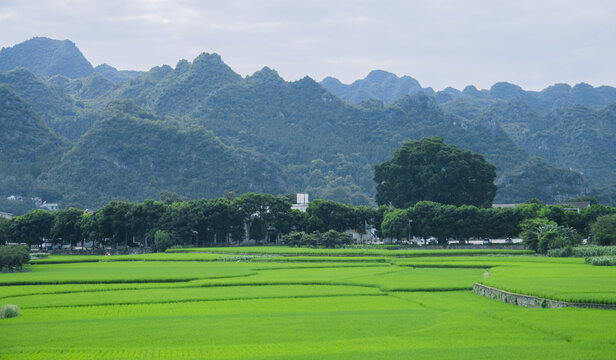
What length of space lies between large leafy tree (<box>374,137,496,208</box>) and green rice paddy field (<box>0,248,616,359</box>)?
6022 centimetres

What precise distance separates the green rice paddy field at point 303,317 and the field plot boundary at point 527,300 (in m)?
0.31

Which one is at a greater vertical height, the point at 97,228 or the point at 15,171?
the point at 15,171

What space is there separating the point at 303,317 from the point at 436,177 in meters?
83.5

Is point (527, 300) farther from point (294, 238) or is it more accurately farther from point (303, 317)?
point (294, 238)

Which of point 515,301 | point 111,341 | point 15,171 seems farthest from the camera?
point 15,171

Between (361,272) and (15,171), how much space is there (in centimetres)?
16535

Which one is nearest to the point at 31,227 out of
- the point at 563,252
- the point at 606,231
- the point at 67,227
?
the point at 67,227

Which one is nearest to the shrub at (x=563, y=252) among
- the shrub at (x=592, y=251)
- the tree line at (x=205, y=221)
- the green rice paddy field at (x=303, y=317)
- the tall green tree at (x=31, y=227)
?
the shrub at (x=592, y=251)

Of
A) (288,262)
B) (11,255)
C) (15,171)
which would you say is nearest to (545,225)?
(288,262)

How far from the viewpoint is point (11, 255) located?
56750 millimetres

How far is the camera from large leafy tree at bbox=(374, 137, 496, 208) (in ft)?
363

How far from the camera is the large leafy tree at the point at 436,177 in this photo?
11062 centimetres

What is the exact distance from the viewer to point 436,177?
10931cm

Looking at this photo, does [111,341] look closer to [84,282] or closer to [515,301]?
[515,301]
